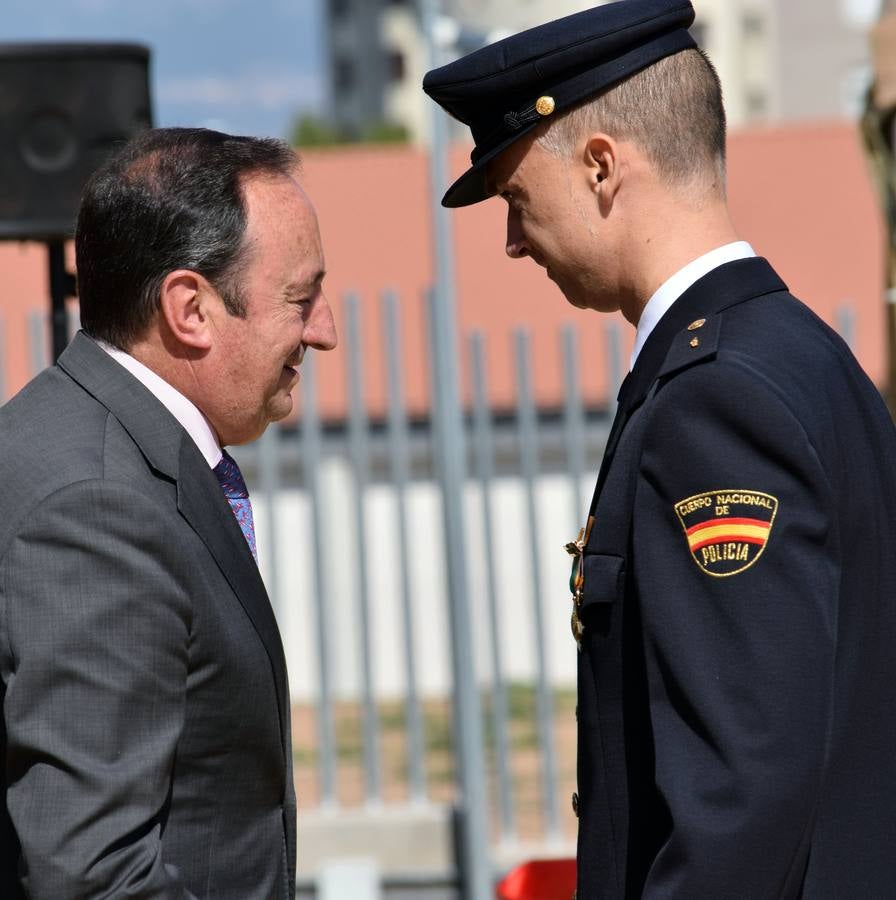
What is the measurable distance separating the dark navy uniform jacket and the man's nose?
44 cm

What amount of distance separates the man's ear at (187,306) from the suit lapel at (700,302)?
0.51 metres

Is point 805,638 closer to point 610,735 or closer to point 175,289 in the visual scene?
point 610,735

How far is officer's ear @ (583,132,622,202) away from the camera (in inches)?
64.4

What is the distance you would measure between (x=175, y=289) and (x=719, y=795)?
83cm

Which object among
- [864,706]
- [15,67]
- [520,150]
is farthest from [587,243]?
[15,67]

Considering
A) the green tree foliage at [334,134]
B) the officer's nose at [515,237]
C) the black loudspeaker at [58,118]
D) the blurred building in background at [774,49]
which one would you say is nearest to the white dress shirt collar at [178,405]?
the officer's nose at [515,237]

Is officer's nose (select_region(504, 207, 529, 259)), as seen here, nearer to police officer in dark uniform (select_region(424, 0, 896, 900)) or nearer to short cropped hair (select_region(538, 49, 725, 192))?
police officer in dark uniform (select_region(424, 0, 896, 900))

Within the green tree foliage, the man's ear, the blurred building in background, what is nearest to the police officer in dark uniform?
the man's ear

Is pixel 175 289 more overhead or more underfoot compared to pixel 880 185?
more underfoot

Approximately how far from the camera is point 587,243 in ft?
5.51

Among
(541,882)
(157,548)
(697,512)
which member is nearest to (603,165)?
(697,512)

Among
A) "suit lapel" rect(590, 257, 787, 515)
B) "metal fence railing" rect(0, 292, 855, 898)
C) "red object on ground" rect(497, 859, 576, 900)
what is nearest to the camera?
"suit lapel" rect(590, 257, 787, 515)

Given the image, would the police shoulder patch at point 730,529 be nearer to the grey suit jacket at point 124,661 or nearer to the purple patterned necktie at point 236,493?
the grey suit jacket at point 124,661

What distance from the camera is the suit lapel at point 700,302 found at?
1.61 meters
